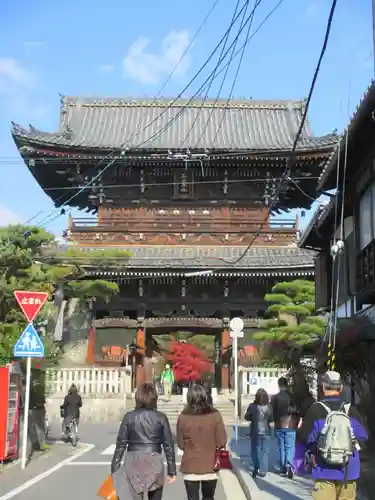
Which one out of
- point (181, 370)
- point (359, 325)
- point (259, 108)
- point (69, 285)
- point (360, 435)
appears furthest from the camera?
point (259, 108)

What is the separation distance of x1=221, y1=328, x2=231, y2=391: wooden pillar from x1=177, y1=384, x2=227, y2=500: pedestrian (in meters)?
19.2

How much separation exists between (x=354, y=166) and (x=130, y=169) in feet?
47.7

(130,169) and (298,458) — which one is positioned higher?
(130,169)

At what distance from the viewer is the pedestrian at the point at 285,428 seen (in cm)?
1014

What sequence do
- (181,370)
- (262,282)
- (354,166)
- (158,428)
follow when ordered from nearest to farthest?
(158,428) → (354,166) → (262,282) → (181,370)

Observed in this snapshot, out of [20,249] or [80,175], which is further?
[80,175]

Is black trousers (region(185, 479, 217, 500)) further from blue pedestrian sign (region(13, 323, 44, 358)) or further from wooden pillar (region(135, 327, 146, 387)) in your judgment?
wooden pillar (region(135, 327, 146, 387))

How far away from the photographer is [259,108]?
32.5 m

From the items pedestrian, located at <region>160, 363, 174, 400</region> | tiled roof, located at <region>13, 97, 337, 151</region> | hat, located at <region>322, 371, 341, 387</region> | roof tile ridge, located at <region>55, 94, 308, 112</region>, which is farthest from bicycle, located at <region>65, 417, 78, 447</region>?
roof tile ridge, located at <region>55, 94, 308, 112</region>

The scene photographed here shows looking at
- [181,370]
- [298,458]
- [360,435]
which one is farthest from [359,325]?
[181,370]

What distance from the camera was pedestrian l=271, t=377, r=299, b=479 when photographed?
10141 millimetres

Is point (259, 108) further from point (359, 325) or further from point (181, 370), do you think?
point (359, 325)

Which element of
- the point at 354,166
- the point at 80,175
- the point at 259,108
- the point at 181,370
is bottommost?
the point at 181,370

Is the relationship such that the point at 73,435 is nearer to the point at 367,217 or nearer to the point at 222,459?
the point at 367,217
